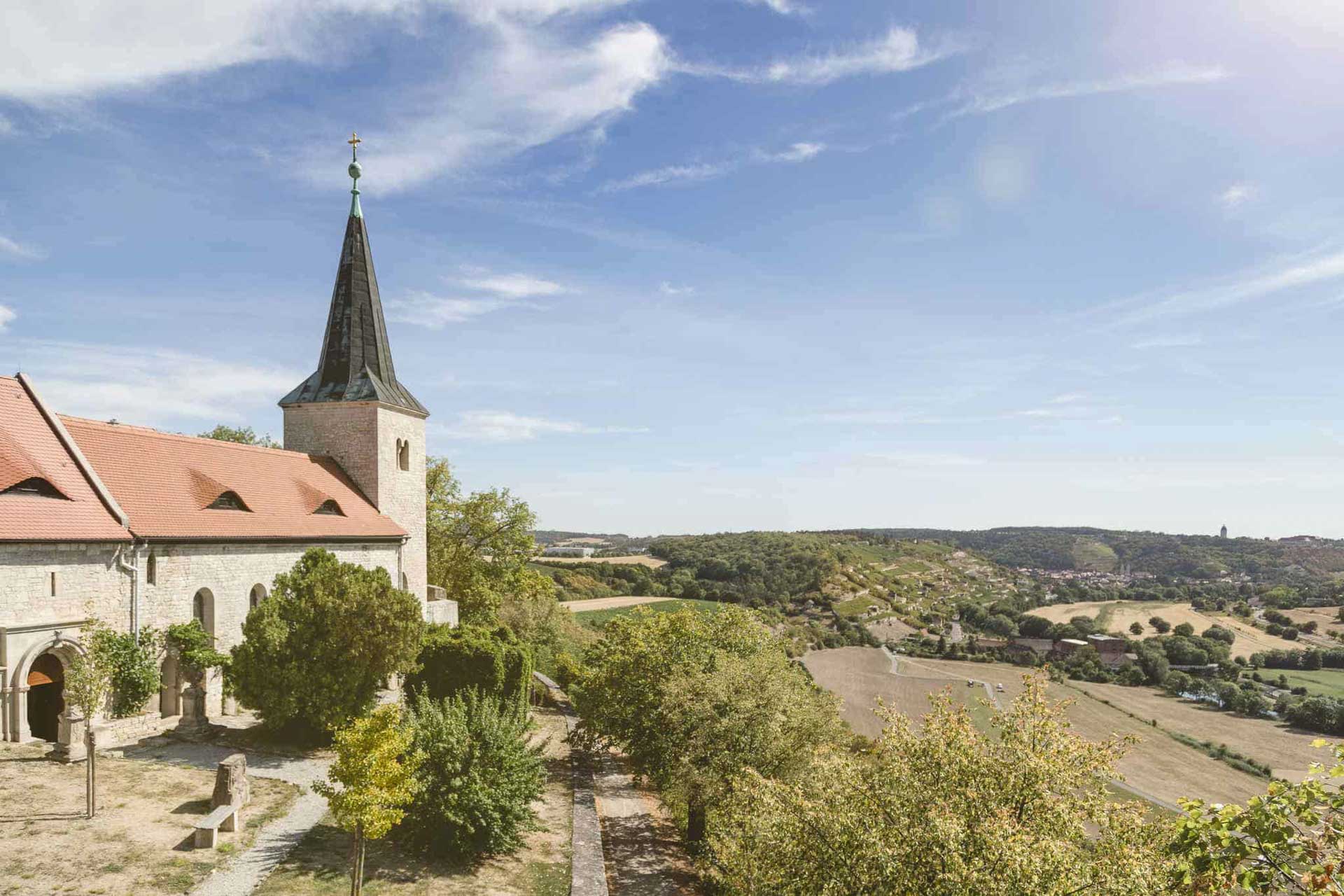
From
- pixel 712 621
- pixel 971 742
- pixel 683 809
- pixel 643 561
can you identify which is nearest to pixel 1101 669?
pixel 643 561

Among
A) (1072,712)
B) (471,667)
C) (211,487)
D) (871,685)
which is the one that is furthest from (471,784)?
(871,685)

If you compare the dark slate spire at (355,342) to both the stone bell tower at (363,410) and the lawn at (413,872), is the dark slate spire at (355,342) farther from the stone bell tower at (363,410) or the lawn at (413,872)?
the lawn at (413,872)

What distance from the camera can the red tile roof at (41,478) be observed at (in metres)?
18.0

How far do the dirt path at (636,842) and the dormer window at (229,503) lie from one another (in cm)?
1448

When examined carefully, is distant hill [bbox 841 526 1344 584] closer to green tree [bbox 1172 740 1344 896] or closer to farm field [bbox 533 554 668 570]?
farm field [bbox 533 554 668 570]

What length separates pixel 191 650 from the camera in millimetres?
20875

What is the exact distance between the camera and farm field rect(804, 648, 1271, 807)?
4488 centimetres

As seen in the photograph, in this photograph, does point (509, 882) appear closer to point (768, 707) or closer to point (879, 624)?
point (768, 707)

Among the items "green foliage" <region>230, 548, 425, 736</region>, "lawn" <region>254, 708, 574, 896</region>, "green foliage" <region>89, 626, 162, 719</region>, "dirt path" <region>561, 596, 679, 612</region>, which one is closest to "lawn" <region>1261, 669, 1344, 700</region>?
"dirt path" <region>561, 596, 679, 612</region>

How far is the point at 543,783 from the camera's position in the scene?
706 inches

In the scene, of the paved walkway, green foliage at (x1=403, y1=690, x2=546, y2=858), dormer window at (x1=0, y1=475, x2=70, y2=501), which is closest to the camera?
the paved walkway

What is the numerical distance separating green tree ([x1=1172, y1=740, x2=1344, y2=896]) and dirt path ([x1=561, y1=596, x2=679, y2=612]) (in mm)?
67149

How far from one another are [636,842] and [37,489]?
58.0 ft

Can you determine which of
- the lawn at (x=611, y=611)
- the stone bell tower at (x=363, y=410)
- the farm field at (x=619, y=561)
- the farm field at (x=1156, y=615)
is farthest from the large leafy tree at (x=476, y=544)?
the farm field at (x=1156, y=615)
